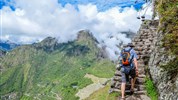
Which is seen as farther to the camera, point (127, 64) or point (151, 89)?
point (151, 89)

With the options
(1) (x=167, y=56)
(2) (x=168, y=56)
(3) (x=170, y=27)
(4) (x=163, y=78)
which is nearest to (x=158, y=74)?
(4) (x=163, y=78)

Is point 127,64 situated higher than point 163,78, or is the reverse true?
point 127,64

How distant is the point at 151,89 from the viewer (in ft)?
69.9

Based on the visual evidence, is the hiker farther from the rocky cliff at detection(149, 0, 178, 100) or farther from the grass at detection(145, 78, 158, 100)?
the grass at detection(145, 78, 158, 100)

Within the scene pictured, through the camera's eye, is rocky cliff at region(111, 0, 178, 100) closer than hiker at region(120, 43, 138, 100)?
Yes

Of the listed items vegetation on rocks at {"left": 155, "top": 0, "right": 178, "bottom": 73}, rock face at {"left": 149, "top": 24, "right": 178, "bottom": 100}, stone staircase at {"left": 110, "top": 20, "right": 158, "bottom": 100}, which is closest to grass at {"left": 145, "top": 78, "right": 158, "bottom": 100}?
stone staircase at {"left": 110, "top": 20, "right": 158, "bottom": 100}

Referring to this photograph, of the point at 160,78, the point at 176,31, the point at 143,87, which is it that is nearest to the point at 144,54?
the point at 143,87

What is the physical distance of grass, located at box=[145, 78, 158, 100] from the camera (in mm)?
20248

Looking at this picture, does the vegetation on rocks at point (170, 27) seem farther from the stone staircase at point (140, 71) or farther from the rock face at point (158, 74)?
the stone staircase at point (140, 71)

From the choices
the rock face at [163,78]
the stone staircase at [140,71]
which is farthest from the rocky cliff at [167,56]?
the stone staircase at [140,71]

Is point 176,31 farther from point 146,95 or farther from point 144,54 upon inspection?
point 144,54

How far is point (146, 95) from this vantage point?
2091cm

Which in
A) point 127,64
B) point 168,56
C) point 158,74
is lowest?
point 158,74

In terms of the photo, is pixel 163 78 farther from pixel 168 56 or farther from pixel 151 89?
pixel 151 89
